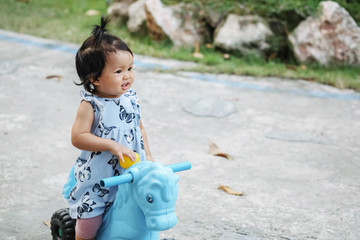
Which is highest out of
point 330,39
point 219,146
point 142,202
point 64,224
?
point 142,202

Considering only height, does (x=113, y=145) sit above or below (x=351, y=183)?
above

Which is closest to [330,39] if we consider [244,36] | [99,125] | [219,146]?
[244,36]

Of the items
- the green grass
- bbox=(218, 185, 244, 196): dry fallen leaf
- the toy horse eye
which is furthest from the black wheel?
the green grass

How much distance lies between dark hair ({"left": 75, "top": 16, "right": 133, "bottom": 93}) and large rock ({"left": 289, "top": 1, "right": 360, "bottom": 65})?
397 cm

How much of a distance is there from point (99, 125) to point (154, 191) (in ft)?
1.36

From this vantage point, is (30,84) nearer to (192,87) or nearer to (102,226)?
(192,87)

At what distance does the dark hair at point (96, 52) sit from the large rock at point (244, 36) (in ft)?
12.7

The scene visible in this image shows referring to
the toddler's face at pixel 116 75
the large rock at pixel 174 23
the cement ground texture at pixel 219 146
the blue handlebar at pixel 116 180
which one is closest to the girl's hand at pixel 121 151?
the blue handlebar at pixel 116 180

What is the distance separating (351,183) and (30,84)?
294 centimetres

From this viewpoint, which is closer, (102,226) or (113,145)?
(113,145)

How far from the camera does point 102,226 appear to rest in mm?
2080

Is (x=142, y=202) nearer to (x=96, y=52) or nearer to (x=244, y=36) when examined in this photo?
(x=96, y=52)

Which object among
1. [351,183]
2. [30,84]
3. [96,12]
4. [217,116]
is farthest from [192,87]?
[96,12]

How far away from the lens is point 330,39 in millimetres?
5609
